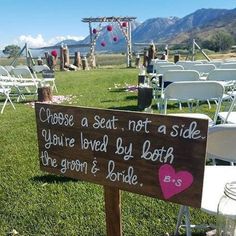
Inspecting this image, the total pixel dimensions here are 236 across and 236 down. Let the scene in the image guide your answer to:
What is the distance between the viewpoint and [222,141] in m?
1.83

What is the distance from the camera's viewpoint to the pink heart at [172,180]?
158cm

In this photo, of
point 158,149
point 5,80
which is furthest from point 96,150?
point 5,80

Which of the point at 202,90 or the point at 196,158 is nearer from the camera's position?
the point at 196,158

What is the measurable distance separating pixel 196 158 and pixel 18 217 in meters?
1.92

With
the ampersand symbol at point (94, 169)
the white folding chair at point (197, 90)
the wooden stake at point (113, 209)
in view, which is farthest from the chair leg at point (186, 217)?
the white folding chair at point (197, 90)

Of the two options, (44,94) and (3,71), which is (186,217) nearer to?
(44,94)

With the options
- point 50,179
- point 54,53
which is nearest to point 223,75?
point 50,179

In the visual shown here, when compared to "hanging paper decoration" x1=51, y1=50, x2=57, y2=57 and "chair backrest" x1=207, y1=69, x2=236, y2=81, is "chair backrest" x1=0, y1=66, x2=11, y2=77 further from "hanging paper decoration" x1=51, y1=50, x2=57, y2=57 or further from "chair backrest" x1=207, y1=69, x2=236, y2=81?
"hanging paper decoration" x1=51, y1=50, x2=57, y2=57

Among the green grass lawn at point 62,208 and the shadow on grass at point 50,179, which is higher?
the shadow on grass at point 50,179

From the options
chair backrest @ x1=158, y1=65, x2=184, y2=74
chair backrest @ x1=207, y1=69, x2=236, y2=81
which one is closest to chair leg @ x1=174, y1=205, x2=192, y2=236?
chair backrest @ x1=207, y1=69, x2=236, y2=81

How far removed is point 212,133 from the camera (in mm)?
1833

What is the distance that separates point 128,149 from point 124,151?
0.02 m

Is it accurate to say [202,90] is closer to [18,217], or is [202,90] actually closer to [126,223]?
[126,223]

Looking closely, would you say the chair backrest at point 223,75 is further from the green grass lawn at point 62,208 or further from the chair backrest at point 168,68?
the green grass lawn at point 62,208
